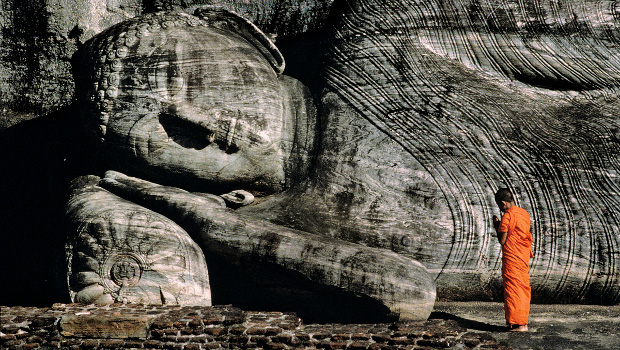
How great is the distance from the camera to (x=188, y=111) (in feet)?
17.1

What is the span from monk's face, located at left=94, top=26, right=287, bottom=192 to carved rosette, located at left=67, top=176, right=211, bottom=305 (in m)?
0.68

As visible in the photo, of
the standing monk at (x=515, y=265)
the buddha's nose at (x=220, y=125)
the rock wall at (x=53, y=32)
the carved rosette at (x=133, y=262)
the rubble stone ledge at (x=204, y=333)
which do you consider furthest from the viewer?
the rock wall at (x=53, y=32)

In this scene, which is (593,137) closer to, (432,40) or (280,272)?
(432,40)

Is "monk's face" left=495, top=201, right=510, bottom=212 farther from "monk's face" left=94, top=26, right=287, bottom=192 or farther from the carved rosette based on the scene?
the carved rosette

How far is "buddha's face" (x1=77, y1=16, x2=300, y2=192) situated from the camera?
5.26 metres

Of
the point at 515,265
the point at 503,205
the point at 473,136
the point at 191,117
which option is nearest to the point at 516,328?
the point at 515,265

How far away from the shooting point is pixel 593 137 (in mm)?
5141

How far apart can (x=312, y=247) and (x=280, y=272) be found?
0.27 m

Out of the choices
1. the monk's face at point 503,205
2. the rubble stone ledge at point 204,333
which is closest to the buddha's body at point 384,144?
the monk's face at point 503,205

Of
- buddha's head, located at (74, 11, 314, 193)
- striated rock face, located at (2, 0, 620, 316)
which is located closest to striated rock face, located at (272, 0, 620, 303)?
striated rock face, located at (2, 0, 620, 316)

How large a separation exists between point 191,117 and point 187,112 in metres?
0.05

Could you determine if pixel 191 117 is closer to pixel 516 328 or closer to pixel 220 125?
pixel 220 125

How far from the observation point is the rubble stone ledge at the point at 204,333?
4062 millimetres

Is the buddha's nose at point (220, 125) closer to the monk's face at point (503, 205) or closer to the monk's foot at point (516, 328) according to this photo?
the monk's face at point (503, 205)
